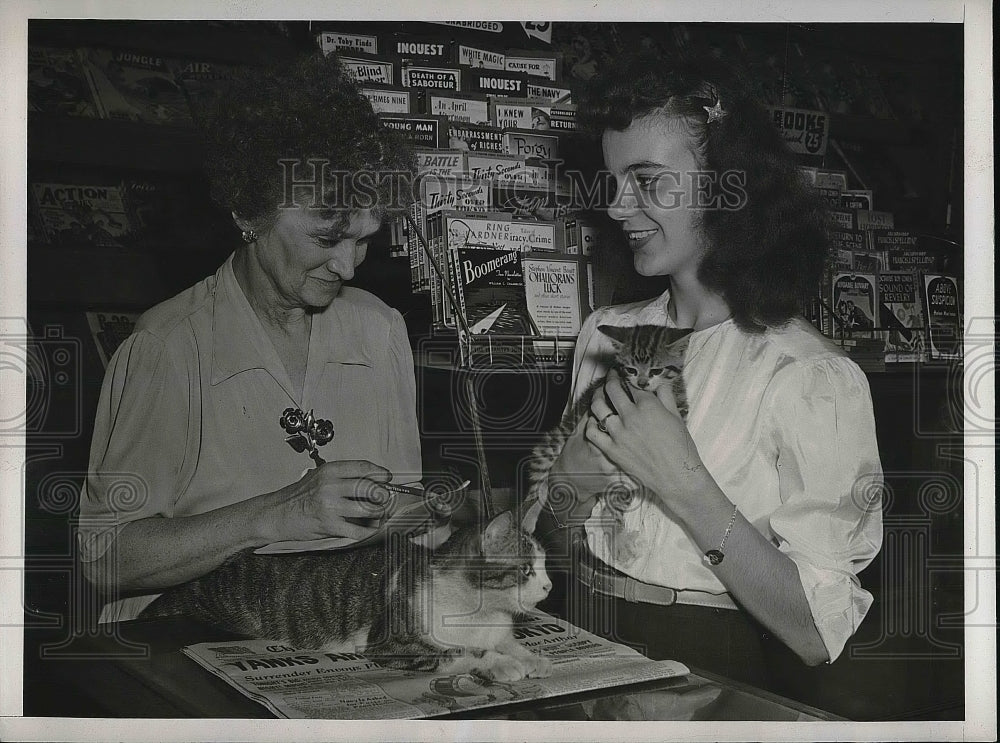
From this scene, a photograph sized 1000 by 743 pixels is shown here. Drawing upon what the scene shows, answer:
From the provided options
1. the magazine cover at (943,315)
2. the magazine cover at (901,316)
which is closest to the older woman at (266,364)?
the magazine cover at (901,316)

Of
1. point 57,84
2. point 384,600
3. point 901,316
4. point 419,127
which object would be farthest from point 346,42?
point 901,316

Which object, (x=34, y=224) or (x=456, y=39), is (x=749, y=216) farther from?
(x=34, y=224)

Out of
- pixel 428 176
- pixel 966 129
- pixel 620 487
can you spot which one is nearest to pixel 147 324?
pixel 428 176

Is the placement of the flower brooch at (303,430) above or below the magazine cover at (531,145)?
below

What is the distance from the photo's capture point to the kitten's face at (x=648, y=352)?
74.4 inches

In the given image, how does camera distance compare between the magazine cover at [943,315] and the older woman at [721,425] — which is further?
the magazine cover at [943,315]

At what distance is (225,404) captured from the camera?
1898 mm

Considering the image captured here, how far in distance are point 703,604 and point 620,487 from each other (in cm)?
29

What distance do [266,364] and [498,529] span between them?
1.96 ft

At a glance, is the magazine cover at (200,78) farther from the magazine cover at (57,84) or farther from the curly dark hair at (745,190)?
the curly dark hair at (745,190)

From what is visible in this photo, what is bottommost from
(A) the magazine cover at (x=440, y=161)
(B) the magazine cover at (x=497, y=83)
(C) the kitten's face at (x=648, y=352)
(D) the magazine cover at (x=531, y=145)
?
(C) the kitten's face at (x=648, y=352)

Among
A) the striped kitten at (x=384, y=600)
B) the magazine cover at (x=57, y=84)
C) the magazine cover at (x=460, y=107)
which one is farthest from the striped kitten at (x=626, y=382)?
the magazine cover at (x=57, y=84)

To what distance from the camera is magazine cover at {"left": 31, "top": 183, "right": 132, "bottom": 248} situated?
1907 millimetres

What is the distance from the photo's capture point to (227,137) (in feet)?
6.24
